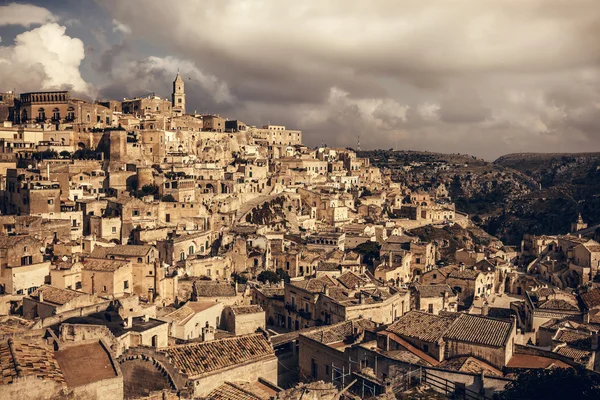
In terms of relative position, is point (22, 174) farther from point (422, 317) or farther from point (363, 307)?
point (422, 317)

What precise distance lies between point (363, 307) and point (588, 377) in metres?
12.5

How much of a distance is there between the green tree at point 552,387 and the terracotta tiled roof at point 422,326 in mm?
4043

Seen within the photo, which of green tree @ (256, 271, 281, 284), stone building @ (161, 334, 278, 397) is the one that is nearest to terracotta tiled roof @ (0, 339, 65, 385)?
stone building @ (161, 334, 278, 397)

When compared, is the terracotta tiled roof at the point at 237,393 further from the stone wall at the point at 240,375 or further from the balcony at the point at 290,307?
the balcony at the point at 290,307

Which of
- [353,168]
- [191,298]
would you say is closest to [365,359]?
[191,298]

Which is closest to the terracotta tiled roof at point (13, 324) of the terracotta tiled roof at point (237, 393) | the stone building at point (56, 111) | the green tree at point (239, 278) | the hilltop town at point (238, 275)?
the hilltop town at point (238, 275)

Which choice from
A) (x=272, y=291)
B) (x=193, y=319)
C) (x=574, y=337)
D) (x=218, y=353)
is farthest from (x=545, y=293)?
(x=218, y=353)

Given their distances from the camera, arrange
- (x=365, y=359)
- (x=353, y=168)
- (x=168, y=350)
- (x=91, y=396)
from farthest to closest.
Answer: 1. (x=353, y=168)
2. (x=365, y=359)
3. (x=168, y=350)
4. (x=91, y=396)

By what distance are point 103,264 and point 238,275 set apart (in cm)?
1165

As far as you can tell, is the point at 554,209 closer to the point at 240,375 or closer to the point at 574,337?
the point at 574,337

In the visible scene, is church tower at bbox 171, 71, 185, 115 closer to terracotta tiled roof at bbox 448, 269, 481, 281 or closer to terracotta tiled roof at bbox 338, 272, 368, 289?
terracotta tiled roof at bbox 448, 269, 481, 281

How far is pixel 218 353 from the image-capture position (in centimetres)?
1908

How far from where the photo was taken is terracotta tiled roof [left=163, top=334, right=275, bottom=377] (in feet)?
58.3

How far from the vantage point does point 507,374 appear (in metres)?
18.0
